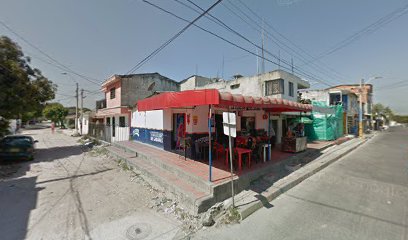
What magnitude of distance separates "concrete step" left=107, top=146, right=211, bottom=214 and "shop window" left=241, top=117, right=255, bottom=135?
18.5ft

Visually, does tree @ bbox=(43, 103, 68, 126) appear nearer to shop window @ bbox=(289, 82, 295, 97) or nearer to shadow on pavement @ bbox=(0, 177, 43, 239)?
shadow on pavement @ bbox=(0, 177, 43, 239)

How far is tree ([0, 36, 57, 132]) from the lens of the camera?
11.4 metres

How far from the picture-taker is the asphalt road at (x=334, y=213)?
4.12 metres

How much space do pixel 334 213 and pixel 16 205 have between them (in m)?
8.99

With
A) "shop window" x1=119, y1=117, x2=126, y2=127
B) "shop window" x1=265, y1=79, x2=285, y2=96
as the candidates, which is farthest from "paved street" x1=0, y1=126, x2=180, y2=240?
"shop window" x1=265, y1=79, x2=285, y2=96

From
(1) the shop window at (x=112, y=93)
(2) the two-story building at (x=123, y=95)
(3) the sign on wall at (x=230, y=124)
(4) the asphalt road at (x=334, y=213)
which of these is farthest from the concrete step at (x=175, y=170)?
(1) the shop window at (x=112, y=93)

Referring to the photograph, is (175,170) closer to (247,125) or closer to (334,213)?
(334,213)

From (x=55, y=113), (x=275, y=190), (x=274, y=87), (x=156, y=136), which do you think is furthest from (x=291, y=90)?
(x=55, y=113)

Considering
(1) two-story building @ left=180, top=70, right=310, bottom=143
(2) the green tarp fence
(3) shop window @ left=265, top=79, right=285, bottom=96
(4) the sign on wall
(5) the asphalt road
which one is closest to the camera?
(5) the asphalt road

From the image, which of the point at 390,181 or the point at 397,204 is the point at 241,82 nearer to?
the point at 390,181

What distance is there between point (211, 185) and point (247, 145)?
3.68 meters

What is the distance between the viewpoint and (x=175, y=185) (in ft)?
19.8

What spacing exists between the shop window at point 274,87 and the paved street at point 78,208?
13.2 m

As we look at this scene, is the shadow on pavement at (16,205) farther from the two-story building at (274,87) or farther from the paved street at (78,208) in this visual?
the two-story building at (274,87)
